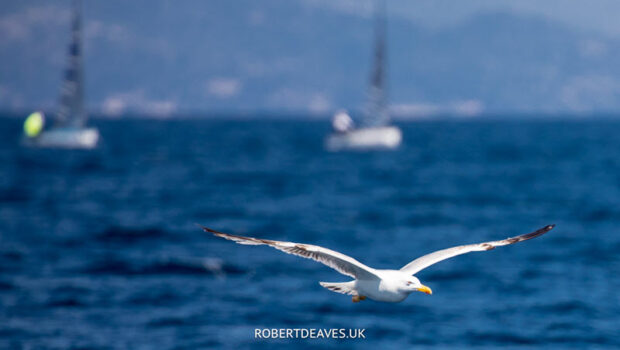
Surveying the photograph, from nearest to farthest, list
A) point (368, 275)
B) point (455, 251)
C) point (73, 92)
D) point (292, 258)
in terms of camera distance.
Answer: point (368, 275), point (455, 251), point (292, 258), point (73, 92)

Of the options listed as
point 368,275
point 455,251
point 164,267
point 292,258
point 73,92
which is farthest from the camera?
point 73,92

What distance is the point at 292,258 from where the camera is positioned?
40.9 m

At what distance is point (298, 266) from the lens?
39.0 meters

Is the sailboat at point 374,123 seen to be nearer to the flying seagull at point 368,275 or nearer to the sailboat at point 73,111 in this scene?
the sailboat at point 73,111

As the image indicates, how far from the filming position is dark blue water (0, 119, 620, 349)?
93.8 feet

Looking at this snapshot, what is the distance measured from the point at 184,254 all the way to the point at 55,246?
7.15m

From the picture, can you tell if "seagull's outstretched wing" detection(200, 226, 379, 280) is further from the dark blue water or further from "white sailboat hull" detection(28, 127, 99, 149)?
"white sailboat hull" detection(28, 127, 99, 149)

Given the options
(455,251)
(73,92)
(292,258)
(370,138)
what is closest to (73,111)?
(73,92)

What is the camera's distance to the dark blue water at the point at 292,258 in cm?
2859

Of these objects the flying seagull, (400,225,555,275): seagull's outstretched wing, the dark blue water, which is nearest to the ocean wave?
the dark blue water

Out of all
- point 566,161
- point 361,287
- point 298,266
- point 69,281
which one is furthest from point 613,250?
point 566,161

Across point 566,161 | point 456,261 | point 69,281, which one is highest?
point 566,161

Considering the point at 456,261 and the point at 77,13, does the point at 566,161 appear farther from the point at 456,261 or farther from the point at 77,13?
the point at 456,261

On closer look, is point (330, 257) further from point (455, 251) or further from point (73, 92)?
point (73, 92)
